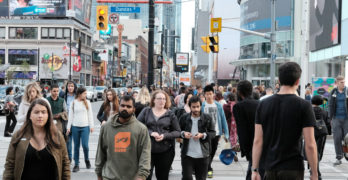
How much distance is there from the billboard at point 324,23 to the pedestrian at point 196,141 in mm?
33463

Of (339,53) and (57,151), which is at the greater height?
(339,53)

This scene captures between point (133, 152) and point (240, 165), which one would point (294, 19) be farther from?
point (133, 152)

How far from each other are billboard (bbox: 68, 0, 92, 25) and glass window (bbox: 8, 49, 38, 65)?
394 inches

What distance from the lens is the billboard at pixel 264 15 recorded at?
58.7 m

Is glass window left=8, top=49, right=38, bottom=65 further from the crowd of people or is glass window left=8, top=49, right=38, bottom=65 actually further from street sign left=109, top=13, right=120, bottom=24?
the crowd of people

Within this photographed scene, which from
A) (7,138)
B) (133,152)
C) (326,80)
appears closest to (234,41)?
(326,80)

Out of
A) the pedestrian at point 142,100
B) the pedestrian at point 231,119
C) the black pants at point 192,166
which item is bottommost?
the black pants at point 192,166

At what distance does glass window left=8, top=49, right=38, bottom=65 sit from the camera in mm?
80312

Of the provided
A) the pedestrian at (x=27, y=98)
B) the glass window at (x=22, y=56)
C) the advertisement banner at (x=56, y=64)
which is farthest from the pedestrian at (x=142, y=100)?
the glass window at (x=22, y=56)

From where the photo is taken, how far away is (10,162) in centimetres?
415

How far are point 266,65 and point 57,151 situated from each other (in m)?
59.2

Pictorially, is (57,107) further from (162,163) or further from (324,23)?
(324,23)

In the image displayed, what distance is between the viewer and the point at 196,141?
6.77 m

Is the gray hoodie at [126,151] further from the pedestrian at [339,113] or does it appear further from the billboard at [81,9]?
the billboard at [81,9]
